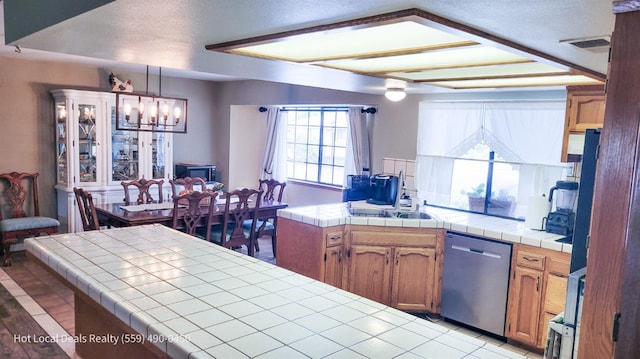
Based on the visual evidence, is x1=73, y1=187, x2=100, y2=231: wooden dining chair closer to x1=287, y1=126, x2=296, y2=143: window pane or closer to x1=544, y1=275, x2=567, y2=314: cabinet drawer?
x1=287, y1=126, x2=296, y2=143: window pane

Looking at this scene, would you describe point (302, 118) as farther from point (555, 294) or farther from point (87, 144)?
point (555, 294)

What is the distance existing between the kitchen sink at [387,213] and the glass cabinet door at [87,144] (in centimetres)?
370

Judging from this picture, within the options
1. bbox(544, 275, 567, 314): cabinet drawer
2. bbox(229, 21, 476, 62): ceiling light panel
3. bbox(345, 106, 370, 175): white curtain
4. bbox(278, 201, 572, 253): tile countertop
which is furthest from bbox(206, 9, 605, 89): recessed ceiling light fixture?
bbox(345, 106, 370, 175): white curtain

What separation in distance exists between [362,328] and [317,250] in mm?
2292

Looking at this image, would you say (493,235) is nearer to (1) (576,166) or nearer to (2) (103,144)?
(1) (576,166)

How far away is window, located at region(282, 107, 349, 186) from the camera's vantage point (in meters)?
6.61

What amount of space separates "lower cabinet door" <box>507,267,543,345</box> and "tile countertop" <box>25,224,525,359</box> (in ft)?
7.04

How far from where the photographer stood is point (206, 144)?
7.45 m

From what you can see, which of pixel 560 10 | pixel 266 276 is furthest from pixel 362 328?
pixel 560 10

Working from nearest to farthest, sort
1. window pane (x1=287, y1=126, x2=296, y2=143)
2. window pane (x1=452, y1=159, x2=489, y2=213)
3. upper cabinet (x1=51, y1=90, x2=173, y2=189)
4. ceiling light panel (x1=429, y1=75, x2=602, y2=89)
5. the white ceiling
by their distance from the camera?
the white ceiling < ceiling light panel (x1=429, y1=75, x2=602, y2=89) < window pane (x1=452, y1=159, x2=489, y2=213) < upper cabinet (x1=51, y1=90, x2=173, y2=189) < window pane (x1=287, y1=126, x2=296, y2=143)

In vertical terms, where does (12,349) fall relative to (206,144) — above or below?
below

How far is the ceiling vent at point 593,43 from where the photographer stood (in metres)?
1.79

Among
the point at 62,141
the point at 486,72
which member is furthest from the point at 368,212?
the point at 62,141

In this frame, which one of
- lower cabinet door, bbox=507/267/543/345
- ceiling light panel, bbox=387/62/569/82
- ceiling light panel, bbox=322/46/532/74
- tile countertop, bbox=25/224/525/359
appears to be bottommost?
lower cabinet door, bbox=507/267/543/345
